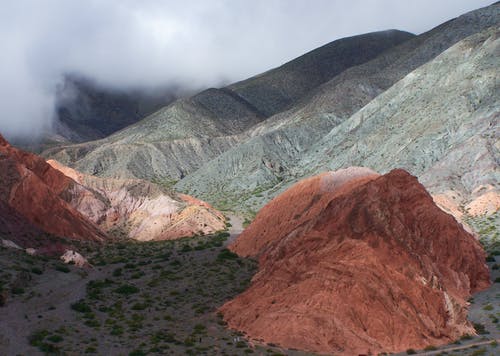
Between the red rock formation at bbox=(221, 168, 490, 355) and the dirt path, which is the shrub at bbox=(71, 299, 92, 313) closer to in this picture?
the red rock formation at bbox=(221, 168, 490, 355)

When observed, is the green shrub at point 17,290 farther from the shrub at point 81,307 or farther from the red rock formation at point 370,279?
the red rock formation at point 370,279

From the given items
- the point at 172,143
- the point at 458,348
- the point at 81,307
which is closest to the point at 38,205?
the point at 81,307

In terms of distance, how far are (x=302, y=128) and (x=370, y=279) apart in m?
106

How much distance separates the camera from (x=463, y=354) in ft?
82.0

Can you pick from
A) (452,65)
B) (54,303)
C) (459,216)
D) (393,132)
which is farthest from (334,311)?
(452,65)

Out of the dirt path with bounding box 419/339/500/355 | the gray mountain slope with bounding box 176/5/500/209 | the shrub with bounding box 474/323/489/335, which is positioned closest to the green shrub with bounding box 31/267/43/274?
the dirt path with bounding box 419/339/500/355

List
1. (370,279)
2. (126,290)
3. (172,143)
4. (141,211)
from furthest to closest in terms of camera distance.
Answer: (172,143) → (141,211) → (126,290) → (370,279)

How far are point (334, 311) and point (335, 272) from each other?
9.46 ft

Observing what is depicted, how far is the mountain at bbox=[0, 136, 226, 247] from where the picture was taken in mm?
62688

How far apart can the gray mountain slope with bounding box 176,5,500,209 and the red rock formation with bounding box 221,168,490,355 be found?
2407 inches

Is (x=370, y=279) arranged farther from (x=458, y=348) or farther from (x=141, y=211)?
(x=141, y=211)

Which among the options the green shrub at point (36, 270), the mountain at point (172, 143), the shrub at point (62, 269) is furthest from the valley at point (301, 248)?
the mountain at point (172, 143)

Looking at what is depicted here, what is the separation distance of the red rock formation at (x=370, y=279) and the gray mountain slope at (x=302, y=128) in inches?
2407

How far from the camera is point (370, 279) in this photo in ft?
95.7
